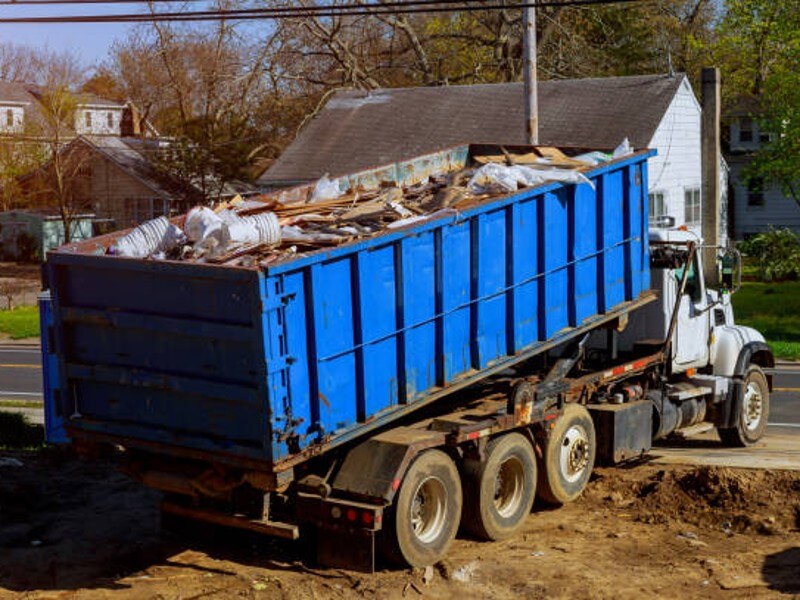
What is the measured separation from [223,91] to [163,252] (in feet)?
127

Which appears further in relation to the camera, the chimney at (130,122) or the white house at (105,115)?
the white house at (105,115)

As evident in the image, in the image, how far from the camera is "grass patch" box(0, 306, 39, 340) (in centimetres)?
3228

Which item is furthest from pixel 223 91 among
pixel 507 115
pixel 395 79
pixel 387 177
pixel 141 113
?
pixel 387 177

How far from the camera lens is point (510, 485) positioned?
11.1m

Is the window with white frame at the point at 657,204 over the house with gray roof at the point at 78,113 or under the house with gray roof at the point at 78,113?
under

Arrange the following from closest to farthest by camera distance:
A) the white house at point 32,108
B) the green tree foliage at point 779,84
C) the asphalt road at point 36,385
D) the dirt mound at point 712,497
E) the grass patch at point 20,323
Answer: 1. the dirt mound at point 712,497
2. the asphalt road at point 36,385
3. the grass patch at point 20,323
4. the green tree foliage at point 779,84
5. the white house at point 32,108

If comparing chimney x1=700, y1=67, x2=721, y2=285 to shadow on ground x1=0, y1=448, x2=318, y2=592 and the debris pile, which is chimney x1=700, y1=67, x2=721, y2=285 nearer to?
the debris pile

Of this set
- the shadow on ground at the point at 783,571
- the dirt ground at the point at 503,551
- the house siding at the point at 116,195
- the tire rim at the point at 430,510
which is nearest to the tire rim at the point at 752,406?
the dirt ground at the point at 503,551

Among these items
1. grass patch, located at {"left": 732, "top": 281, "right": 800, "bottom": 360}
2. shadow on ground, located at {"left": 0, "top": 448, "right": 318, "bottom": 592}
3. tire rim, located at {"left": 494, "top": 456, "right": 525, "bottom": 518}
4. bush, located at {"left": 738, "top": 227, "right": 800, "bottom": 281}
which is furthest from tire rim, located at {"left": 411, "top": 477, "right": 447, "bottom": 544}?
bush, located at {"left": 738, "top": 227, "right": 800, "bottom": 281}

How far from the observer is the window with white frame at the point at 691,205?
38656mm

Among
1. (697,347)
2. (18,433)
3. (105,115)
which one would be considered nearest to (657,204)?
(697,347)

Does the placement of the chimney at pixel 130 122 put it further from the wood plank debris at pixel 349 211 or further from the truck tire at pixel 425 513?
the truck tire at pixel 425 513

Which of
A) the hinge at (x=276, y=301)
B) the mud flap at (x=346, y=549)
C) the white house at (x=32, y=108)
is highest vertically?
the white house at (x=32, y=108)

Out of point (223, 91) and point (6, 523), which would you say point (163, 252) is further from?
point (223, 91)
